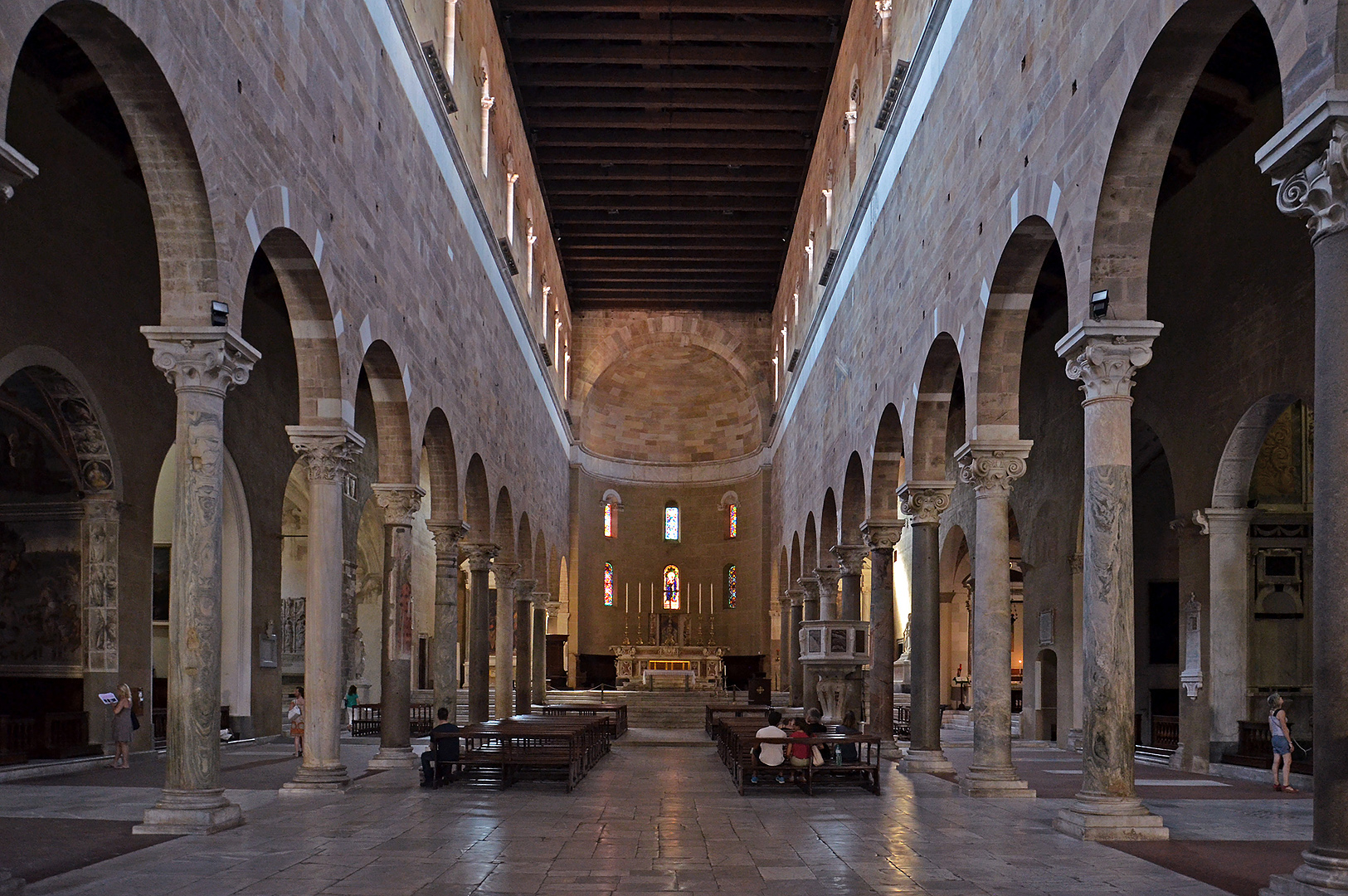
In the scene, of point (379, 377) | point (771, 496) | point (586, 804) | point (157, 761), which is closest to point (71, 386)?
point (379, 377)

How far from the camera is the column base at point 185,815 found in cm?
1055

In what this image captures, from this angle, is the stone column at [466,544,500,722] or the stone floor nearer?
the stone floor

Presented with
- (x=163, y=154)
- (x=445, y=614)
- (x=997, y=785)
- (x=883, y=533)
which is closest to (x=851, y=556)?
(x=883, y=533)

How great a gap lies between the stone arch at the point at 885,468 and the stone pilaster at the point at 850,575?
3314 millimetres

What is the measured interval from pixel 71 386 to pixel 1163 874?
47.6ft

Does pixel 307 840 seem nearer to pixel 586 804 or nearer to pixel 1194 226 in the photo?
pixel 586 804

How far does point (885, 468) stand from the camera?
20.9 m

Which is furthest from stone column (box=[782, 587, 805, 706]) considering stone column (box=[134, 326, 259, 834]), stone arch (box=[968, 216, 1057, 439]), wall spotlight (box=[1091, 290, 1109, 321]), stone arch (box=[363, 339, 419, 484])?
stone column (box=[134, 326, 259, 834])

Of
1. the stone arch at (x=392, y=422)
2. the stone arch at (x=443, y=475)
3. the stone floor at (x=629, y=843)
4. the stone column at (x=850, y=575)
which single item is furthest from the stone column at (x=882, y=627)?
the stone arch at (x=392, y=422)

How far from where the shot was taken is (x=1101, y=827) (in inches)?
416

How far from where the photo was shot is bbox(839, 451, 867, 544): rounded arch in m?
24.2

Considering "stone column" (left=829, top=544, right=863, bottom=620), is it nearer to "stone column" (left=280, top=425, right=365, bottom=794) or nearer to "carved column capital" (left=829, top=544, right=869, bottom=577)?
"carved column capital" (left=829, top=544, right=869, bottom=577)

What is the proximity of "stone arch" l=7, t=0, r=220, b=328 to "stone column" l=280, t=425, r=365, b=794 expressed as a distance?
11.4 ft

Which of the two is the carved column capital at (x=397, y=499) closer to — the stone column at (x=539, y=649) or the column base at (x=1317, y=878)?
the column base at (x=1317, y=878)
